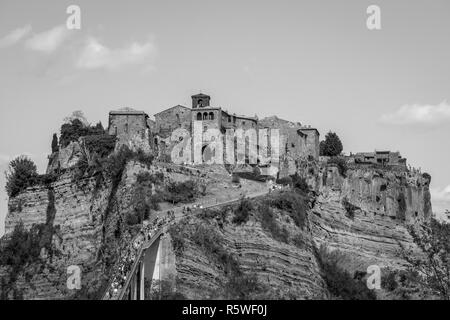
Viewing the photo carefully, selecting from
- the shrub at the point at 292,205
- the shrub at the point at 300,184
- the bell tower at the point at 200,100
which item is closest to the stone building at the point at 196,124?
the bell tower at the point at 200,100

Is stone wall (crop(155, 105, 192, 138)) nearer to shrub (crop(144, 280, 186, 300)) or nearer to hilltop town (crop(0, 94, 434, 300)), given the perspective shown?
hilltop town (crop(0, 94, 434, 300))

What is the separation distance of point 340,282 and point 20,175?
26354mm

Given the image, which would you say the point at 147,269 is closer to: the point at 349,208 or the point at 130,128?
the point at 130,128

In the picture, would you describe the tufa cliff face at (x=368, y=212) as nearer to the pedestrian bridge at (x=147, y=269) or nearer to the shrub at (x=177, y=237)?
the shrub at (x=177, y=237)

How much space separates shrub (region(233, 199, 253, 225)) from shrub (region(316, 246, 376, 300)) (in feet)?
22.7

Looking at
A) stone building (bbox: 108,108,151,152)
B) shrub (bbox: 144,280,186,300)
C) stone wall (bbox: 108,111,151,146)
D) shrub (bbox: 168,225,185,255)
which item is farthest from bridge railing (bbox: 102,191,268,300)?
stone wall (bbox: 108,111,151,146)

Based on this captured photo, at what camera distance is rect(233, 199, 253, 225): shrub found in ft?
228

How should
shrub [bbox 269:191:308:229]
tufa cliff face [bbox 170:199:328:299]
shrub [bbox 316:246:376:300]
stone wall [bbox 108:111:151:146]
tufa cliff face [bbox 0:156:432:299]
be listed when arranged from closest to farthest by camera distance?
tufa cliff face [bbox 170:199:328:299], tufa cliff face [bbox 0:156:432:299], shrub [bbox 316:246:376:300], shrub [bbox 269:191:308:229], stone wall [bbox 108:111:151:146]

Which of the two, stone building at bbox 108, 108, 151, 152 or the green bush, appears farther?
the green bush
